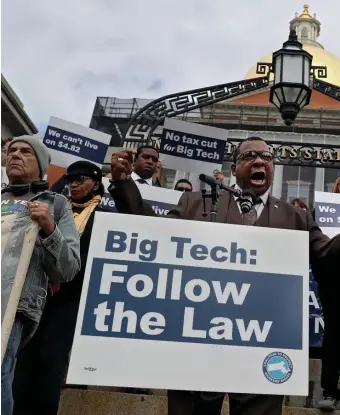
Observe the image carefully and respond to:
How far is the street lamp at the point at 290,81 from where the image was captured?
6434 mm

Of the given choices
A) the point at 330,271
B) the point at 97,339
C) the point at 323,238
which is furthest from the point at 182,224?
the point at 330,271

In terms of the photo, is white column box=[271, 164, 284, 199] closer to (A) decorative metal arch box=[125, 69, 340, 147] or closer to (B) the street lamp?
(A) decorative metal arch box=[125, 69, 340, 147]

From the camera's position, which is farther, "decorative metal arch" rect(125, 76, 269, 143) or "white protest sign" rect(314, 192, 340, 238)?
"decorative metal arch" rect(125, 76, 269, 143)

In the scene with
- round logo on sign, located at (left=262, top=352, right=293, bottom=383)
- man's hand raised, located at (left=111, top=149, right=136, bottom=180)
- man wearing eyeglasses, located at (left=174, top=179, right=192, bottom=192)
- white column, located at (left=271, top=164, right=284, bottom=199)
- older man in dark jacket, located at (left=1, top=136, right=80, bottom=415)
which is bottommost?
round logo on sign, located at (left=262, top=352, right=293, bottom=383)

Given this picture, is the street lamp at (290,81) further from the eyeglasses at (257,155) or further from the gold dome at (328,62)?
the gold dome at (328,62)

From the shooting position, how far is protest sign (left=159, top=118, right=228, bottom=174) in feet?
22.8

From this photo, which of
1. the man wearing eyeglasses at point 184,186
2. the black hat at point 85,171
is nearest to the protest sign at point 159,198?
the man wearing eyeglasses at point 184,186

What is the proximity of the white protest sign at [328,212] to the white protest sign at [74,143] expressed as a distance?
2.66 meters

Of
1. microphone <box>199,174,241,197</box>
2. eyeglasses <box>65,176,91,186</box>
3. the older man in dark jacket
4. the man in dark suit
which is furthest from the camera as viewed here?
eyeglasses <box>65,176,91,186</box>

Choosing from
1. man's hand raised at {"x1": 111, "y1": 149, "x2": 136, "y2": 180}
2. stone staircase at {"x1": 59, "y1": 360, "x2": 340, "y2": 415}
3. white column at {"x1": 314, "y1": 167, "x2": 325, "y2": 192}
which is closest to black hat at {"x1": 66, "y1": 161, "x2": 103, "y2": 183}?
man's hand raised at {"x1": 111, "y1": 149, "x2": 136, "y2": 180}

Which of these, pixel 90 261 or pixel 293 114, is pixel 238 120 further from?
pixel 90 261

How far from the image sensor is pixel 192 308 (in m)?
2.34

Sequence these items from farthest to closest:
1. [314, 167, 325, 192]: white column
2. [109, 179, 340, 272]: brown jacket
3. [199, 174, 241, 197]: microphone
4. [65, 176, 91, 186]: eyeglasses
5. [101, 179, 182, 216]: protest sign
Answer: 1. [314, 167, 325, 192]: white column
2. [101, 179, 182, 216]: protest sign
3. [65, 176, 91, 186]: eyeglasses
4. [109, 179, 340, 272]: brown jacket
5. [199, 174, 241, 197]: microphone

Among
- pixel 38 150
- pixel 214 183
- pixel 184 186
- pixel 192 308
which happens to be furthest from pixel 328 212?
pixel 192 308
